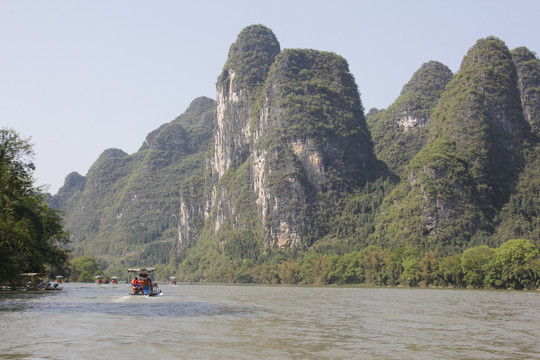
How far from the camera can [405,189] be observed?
191625 mm

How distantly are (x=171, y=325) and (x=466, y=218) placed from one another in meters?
143

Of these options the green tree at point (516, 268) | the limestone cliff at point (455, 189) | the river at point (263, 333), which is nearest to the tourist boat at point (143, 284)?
the river at point (263, 333)

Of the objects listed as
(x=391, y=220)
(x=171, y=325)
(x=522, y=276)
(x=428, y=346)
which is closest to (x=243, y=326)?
(x=171, y=325)

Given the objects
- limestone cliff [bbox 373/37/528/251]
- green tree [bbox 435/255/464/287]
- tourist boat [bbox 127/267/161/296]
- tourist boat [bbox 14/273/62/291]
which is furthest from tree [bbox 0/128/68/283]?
limestone cliff [bbox 373/37/528/251]

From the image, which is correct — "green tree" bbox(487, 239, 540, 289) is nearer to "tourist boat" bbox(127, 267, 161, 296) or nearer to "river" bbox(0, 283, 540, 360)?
"river" bbox(0, 283, 540, 360)

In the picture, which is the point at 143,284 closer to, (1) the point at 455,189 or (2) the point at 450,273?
(2) the point at 450,273

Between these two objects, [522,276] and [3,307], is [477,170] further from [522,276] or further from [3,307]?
[3,307]

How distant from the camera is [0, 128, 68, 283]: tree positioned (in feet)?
206

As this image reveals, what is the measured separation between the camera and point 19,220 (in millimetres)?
75938

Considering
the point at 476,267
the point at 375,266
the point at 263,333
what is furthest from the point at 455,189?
the point at 263,333

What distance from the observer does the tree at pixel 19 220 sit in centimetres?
6284

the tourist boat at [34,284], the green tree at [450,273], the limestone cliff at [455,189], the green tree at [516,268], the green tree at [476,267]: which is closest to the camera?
the tourist boat at [34,284]

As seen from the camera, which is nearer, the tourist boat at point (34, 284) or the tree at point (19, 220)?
the tree at point (19, 220)

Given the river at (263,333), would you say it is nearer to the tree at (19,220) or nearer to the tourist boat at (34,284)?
the tree at (19,220)
